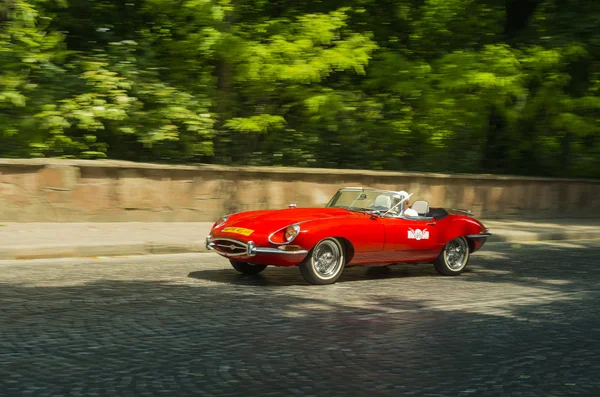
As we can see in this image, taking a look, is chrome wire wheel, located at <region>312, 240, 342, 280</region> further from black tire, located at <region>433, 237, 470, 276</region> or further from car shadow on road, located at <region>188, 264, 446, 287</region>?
black tire, located at <region>433, 237, 470, 276</region>

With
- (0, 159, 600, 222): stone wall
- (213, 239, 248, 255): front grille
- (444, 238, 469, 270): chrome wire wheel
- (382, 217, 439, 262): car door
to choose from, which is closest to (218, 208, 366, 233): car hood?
(213, 239, 248, 255): front grille

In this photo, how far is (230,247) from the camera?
1031 cm

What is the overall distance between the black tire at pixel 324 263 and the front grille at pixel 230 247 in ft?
2.34

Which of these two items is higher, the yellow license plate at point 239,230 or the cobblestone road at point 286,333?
the yellow license plate at point 239,230

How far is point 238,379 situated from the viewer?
5684 mm

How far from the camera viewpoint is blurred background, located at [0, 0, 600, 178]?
56.3 feet

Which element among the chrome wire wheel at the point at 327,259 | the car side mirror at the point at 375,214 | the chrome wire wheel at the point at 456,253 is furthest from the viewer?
the chrome wire wheel at the point at 456,253

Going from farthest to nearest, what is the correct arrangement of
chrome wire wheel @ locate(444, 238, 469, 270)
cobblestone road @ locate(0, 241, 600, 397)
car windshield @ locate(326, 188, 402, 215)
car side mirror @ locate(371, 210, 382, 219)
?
1. chrome wire wheel @ locate(444, 238, 469, 270)
2. car windshield @ locate(326, 188, 402, 215)
3. car side mirror @ locate(371, 210, 382, 219)
4. cobblestone road @ locate(0, 241, 600, 397)

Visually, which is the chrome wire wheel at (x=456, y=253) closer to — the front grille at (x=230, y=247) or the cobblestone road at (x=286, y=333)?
the cobblestone road at (x=286, y=333)

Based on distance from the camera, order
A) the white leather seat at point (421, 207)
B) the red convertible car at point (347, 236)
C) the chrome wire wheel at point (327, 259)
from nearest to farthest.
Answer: the red convertible car at point (347, 236) → the chrome wire wheel at point (327, 259) → the white leather seat at point (421, 207)

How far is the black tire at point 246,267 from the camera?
11009 mm

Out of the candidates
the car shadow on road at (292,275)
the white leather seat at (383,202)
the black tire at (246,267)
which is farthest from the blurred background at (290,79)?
the white leather seat at (383,202)

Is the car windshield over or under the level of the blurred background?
under

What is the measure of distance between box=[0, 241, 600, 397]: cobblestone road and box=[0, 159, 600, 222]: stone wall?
174 inches
